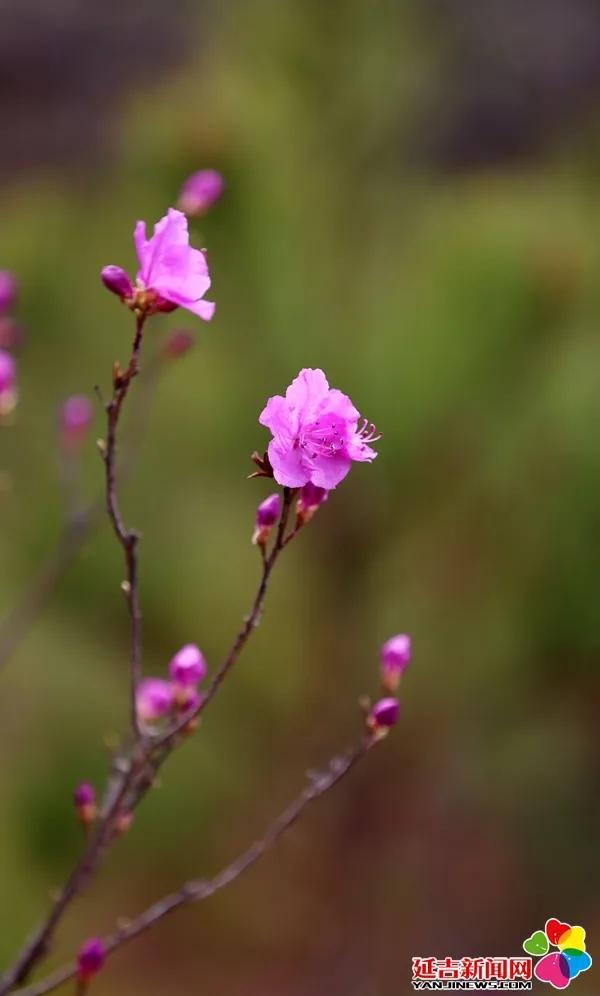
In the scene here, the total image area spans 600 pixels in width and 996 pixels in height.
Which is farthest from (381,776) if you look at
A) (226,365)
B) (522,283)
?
(522,283)

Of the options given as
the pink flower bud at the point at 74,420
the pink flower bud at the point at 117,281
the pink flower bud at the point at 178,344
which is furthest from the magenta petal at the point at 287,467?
the pink flower bud at the point at 74,420

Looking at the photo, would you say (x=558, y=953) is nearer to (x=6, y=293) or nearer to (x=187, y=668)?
(x=187, y=668)

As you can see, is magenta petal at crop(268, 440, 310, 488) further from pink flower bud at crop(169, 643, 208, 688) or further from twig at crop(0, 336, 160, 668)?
twig at crop(0, 336, 160, 668)

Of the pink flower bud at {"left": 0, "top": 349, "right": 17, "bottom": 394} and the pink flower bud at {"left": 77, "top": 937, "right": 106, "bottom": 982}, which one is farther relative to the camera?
the pink flower bud at {"left": 0, "top": 349, "right": 17, "bottom": 394}

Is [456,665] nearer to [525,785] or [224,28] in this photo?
[525,785]
